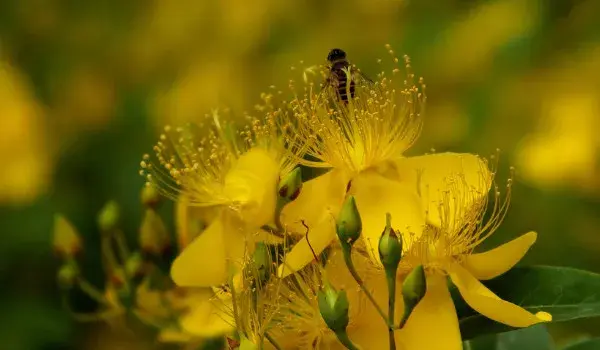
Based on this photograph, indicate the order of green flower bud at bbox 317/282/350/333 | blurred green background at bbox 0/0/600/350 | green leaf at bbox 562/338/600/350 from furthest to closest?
blurred green background at bbox 0/0/600/350 < green leaf at bbox 562/338/600/350 < green flower bud at bbox 317/282/350/333

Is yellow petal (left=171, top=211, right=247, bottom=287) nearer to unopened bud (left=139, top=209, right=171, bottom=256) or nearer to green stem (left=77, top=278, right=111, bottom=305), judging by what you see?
unopened bud (left=139, top=209, right=171, bottom=256)

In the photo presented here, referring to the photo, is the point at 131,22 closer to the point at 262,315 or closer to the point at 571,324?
the point at 571,324

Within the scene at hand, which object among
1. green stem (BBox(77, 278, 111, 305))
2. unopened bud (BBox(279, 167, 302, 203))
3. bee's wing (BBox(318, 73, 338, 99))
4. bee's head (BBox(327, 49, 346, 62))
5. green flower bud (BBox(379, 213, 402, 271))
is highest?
bee's head (BBox(327, 49, 346, 62))

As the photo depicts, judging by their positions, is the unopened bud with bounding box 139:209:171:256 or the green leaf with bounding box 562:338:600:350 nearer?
the green leaf with bounding box 562:338:600:350

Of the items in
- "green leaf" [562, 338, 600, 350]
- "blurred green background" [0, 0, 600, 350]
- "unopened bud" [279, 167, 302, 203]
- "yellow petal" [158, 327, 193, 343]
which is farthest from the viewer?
"blurred green background" [0, 0, 600, 350]

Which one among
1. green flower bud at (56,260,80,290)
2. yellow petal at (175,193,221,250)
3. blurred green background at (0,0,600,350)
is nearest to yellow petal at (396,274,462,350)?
yellow petal at (175,193,221,250)

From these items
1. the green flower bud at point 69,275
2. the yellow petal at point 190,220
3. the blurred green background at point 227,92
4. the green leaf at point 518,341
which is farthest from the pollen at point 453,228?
the blurred green background at point 227,92

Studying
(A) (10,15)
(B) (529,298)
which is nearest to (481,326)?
(B) (529,298)
